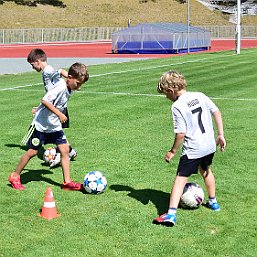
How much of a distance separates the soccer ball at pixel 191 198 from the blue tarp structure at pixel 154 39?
37.4m

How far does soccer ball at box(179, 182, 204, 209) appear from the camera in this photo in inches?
265

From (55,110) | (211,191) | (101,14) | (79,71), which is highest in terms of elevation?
(101,14)

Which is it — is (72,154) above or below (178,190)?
below

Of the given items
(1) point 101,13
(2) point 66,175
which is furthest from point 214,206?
(1) point 101,13

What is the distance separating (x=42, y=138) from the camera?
7.76m

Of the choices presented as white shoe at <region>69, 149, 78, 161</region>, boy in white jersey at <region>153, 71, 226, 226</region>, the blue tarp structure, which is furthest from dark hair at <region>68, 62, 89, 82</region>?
the blue tarp structure

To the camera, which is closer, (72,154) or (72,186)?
(72,186)

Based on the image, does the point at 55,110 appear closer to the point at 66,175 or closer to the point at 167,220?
the point at 66,175

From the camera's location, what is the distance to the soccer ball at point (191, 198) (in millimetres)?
6723

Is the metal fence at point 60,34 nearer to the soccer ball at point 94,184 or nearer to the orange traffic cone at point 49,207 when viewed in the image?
the soccer ball at point 94,184

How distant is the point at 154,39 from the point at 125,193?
37.8 m

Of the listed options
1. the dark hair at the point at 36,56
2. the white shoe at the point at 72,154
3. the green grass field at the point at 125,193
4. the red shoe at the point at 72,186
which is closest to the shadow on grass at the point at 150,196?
the green grass field at the point at 125,193

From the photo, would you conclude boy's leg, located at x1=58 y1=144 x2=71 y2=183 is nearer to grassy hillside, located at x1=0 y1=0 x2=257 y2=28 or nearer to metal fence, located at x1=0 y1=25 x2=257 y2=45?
metal fence, located at x1=0 y1=25 x2=257 y2=45

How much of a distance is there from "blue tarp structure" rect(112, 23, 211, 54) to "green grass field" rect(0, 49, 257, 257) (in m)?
28.8
